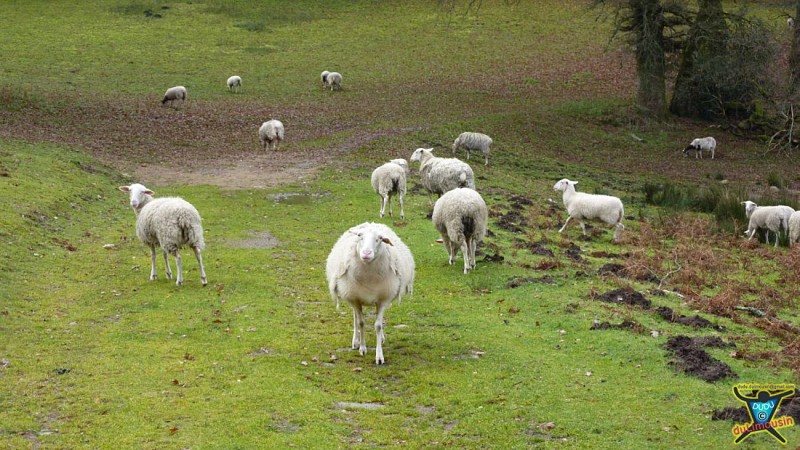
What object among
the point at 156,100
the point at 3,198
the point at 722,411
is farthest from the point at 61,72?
the point at 722,411

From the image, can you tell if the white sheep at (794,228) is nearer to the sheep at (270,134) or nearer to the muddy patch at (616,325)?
the muddy patch at (616,325)

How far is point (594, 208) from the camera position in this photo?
19219mm

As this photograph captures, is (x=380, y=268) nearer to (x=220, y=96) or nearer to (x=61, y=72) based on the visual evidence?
(x=220, y=96)

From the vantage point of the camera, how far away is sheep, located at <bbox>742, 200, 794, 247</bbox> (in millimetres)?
19688

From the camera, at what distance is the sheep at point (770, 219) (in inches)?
775

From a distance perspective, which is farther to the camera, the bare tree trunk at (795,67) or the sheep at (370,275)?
the bare tree trunk at (795,67)

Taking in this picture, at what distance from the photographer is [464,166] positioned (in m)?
20.2

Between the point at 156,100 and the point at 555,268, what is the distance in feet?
88.5

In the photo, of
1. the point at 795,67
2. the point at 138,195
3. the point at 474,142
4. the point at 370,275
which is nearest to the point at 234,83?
the point at 474,142

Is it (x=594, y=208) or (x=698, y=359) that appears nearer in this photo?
(x=698, y=359)

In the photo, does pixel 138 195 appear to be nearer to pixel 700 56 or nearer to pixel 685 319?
pixel 685 319

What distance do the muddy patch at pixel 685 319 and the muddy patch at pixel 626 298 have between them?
17.2 inches

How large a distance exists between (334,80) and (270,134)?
13.2 metres

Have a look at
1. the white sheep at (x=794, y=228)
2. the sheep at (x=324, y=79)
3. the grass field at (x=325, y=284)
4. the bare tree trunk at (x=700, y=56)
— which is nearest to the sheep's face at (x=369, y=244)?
the grass field at (x=325, y=284)
